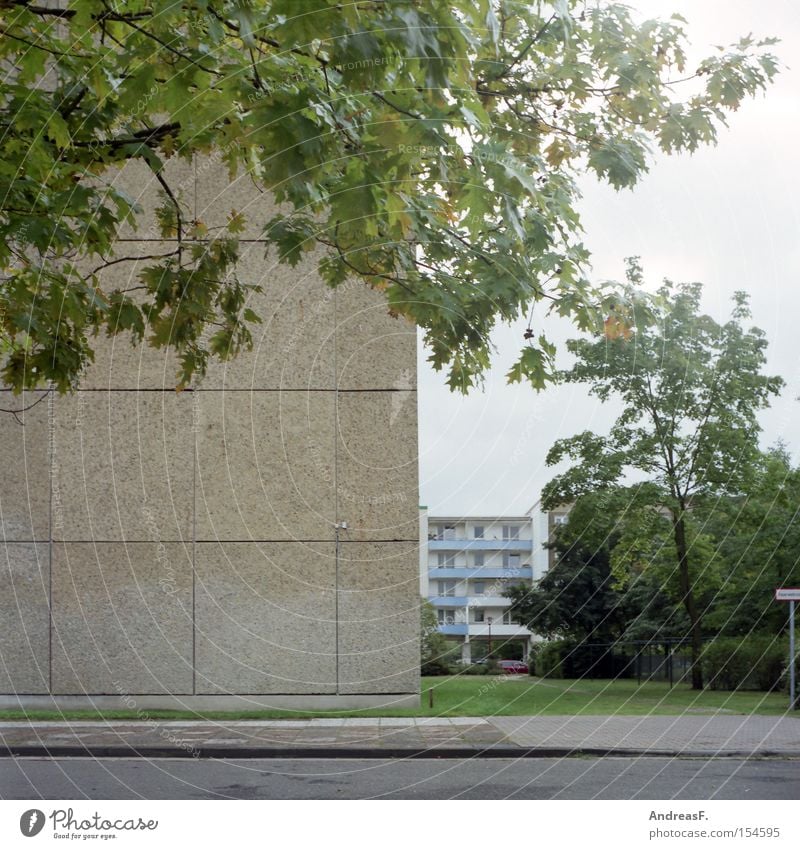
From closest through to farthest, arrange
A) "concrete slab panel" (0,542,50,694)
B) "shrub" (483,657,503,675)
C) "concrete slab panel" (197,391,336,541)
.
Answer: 1. "shrub" (483,657,503,675)
2. "concrete slab panel" (197,391,336,541)
3. "concrete slab panel" (0,542,50,694)

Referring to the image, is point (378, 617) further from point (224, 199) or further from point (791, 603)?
point (791, 603)

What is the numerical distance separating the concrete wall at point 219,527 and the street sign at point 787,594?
6.27 metres

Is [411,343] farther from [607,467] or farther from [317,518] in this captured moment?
[607,467]

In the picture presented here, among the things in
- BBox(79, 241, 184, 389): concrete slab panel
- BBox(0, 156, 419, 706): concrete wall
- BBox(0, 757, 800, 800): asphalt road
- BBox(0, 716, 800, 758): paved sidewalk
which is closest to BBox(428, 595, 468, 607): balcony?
BBox(0, 757, 800, 800): asphalt road

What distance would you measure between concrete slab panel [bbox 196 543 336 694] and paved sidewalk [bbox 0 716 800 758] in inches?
44.8

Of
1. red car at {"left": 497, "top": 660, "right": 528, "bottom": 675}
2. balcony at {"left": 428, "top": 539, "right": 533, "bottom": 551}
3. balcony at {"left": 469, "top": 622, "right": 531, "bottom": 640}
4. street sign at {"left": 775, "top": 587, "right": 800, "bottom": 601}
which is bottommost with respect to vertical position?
red car at {"left": 497, "top": 660, "right": 528, "bottom": 675}

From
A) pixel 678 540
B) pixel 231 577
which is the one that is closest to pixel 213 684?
pixel 231 577

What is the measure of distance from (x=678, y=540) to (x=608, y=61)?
185 centimetres

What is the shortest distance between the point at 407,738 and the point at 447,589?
4.25 metres

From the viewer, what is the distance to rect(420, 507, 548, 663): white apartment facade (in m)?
3.47

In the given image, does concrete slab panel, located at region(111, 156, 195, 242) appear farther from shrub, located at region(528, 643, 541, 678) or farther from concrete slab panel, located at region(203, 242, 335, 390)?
shrub, located at region(528, 643, 541, 678)

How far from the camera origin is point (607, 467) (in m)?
3.30

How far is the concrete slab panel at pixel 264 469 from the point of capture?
10.1 meters

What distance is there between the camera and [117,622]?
1042 centimetres
